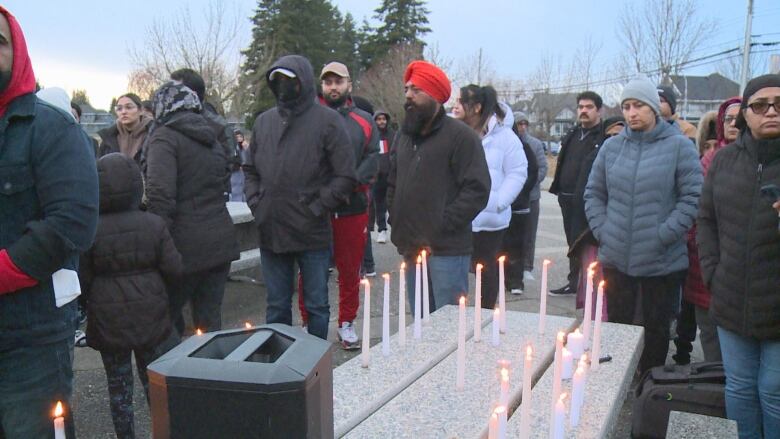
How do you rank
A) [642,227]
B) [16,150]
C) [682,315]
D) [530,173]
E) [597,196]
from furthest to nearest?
[530,173]
[682,315]
[597,196]
[642,227]
[16,150]

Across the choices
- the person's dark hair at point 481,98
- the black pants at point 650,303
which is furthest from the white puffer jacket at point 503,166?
the black pants at point 650,303

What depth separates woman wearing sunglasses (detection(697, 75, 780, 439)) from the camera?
3.05 meters

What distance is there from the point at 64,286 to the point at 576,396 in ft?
6.28

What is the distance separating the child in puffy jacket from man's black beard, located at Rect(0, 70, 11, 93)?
1.22 meters

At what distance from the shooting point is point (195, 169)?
4.23 m

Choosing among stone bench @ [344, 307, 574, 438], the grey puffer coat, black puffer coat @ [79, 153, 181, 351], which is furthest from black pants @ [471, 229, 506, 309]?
black puffer coat @ [79, 153, 181, 351]

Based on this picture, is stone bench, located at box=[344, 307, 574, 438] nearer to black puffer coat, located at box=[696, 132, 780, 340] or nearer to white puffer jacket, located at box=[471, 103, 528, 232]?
black puffer coat, located at box=[696, 132, 780, 340]

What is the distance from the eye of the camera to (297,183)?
14.5ft

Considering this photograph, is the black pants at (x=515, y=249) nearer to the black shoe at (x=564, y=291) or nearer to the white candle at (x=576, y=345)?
the black shoe at (x=564, y=291)

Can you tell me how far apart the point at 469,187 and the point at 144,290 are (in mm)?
2086

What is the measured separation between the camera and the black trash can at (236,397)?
1405 millimetres

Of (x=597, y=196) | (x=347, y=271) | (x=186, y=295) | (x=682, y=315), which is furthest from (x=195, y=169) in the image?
(x=682, y=315)

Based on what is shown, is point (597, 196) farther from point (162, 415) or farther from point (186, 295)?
point (162, 415)

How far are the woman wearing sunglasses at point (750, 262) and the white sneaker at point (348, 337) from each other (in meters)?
2.86
